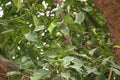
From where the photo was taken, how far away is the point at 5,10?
2148 mm

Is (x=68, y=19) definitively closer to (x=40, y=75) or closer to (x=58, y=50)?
(x=58, y=50)

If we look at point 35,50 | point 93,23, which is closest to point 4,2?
point 93,23

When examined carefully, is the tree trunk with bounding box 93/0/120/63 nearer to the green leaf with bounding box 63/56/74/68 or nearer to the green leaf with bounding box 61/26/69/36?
the green leaf with bounding box 61/26/69/36

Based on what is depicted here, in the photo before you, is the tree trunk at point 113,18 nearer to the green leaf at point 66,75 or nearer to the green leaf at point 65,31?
the green leaf at point 65,31

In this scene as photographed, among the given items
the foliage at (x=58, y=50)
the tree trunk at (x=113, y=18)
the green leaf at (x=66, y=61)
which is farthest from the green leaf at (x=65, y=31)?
the tree trunk at (x=113, y=18)

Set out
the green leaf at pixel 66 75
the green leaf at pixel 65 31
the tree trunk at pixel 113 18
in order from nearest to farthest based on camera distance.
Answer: the green leaf at pixel 66 75
the green leaf at pixel 65 31
the tree trunk at pixel 113 18

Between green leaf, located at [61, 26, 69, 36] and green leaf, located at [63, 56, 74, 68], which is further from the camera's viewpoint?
green leaf, located at [61, 26, 69, 36]

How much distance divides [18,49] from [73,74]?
641 mm

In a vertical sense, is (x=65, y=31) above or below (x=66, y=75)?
above

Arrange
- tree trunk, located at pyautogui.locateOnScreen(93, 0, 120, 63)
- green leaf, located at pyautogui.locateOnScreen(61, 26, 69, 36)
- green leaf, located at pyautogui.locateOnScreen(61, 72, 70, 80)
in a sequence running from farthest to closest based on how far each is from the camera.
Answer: tree trunk, located at pyautogui.locateOnScreen(93, 0, 120, 63), green leaf, located at pyautogui.locateOnScreen(61, 26, 69, 36), green leaf, located at pyautogui.locateOnScreen(61, 72, 70, 80)

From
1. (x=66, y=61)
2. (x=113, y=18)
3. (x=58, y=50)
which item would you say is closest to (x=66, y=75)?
(x=66, y=61)

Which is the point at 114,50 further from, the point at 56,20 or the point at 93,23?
the point at 93,23

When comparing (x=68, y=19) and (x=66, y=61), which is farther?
(x=68, y=19)

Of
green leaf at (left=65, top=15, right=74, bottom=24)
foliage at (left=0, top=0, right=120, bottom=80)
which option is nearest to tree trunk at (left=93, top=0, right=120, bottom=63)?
foliage at (left=0, top=0, right=120, bottom=80)
